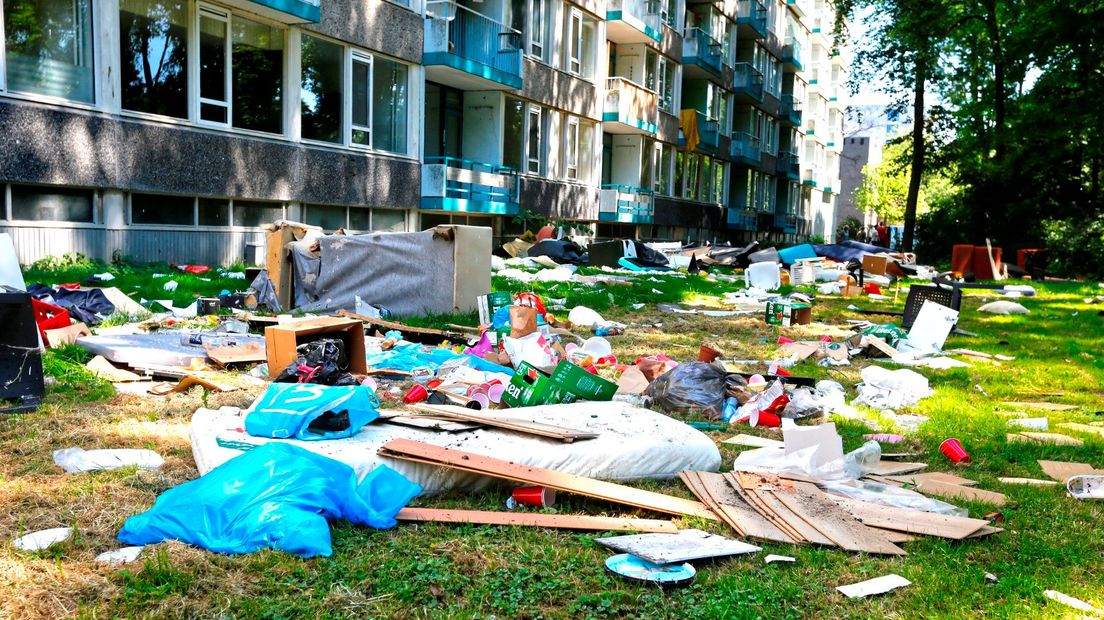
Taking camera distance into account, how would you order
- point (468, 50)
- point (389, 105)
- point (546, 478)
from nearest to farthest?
1. point (546, 478)
2. point (389, 105)
3. point (468, 50)

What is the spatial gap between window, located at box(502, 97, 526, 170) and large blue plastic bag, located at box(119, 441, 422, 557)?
66.3 feet

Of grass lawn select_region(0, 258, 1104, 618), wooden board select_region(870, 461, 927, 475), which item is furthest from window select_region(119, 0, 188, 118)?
wooden board select_region(870, 461, 927, 475)

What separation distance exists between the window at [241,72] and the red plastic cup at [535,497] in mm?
12373

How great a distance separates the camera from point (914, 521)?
12.9ft

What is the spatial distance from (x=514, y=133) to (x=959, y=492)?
799 inches

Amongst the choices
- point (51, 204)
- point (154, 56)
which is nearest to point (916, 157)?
point (154, 56)

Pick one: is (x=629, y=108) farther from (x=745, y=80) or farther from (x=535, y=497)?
(x=535, y=497)

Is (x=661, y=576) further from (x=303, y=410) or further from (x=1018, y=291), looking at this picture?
(x=1018, y=291)

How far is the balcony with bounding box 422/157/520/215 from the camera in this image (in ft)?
64.4

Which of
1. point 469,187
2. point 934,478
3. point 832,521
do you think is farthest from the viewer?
point 469,187

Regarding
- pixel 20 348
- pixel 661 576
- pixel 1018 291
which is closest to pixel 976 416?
pixel 661 576

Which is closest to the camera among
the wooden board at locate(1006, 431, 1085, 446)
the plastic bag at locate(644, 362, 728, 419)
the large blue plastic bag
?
the large blue plastic bag

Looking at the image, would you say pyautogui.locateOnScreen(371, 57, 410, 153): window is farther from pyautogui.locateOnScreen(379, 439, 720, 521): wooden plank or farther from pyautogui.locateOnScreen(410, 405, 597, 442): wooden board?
pyautogui.locateOnScreen(379, 439, 720, 521): wooden plank

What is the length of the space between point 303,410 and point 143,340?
3.49m
